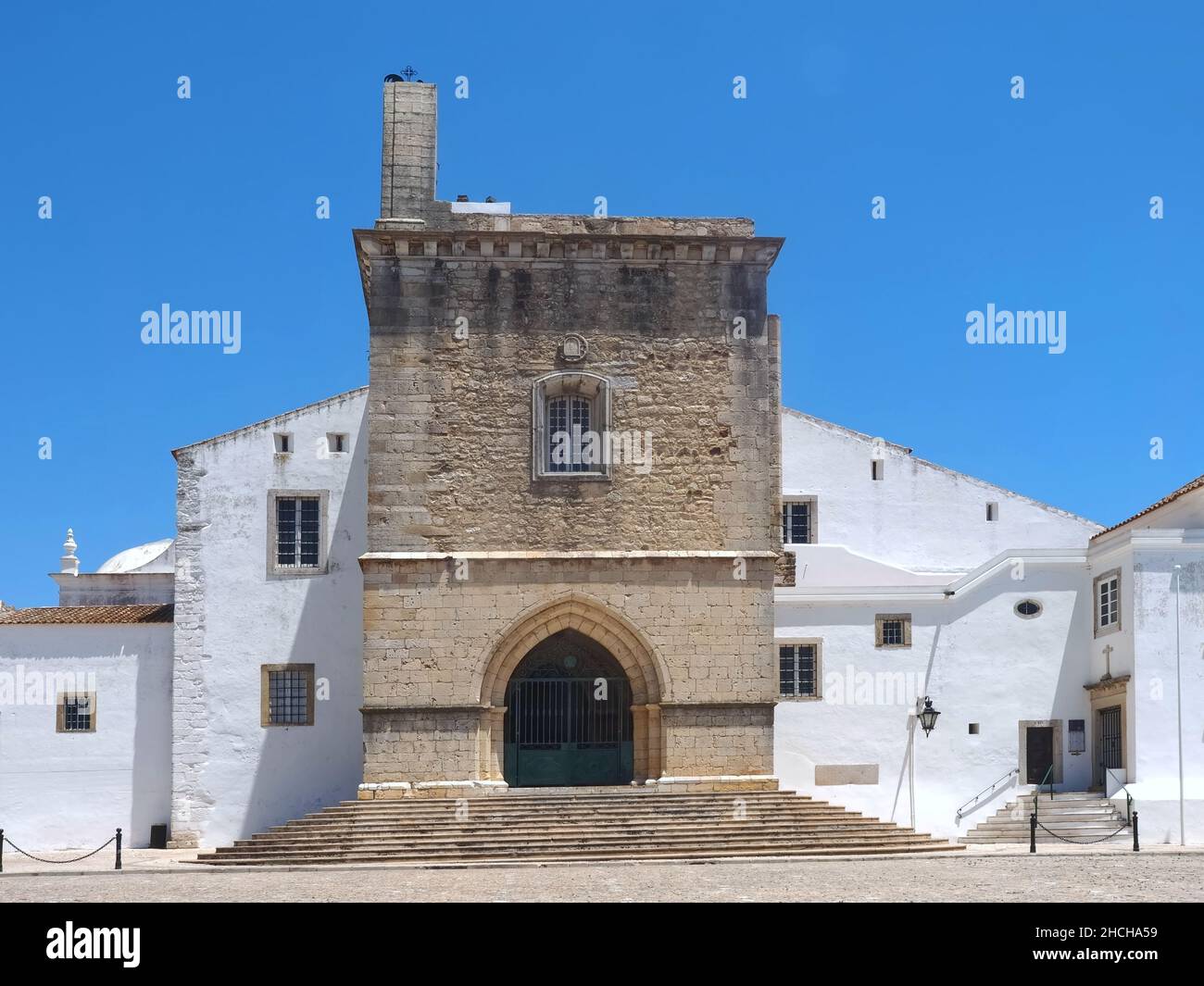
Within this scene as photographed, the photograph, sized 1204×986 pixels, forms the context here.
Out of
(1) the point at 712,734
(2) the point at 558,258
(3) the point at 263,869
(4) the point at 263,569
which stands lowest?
(3) the point at 263,869

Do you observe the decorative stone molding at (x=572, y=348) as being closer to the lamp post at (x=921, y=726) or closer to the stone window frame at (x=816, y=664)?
the stone window frame at (x=816, y=664)

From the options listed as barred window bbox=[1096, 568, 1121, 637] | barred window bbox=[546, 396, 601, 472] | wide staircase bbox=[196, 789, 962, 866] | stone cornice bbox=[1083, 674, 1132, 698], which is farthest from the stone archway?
barred window bbox=[1096, 568, 1121, 637]

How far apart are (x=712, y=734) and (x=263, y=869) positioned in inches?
284

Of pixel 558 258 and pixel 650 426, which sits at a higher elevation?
pixel 558 258

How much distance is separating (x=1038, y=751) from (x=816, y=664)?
4419 millimetres

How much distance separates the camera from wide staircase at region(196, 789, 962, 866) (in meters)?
23.5

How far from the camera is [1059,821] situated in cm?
2827

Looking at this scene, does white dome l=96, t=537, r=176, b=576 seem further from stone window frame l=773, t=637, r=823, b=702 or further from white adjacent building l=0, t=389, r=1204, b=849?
stone window frame l=773, t=637, r=823, b=702

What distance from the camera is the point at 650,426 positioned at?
2636 cm

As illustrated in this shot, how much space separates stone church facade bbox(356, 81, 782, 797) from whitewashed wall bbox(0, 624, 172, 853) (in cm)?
645

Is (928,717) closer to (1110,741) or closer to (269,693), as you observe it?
(1110,741)
